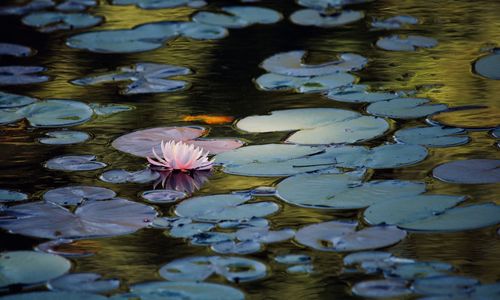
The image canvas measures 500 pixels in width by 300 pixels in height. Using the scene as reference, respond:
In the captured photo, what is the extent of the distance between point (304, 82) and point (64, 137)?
31.7 inches

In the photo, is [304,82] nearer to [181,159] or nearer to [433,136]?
[433,136]

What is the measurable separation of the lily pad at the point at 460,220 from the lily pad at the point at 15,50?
6.44 feet

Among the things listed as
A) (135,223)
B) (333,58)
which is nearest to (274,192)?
(135,223)

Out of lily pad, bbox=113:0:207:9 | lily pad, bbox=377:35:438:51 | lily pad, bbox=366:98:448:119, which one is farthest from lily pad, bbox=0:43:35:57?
lily pad, bbox=366:98:448:119

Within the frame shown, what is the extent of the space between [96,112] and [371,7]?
4.84ft

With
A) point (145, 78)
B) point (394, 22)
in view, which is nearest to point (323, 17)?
point (394, 22)

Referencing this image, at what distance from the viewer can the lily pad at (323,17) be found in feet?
13.2

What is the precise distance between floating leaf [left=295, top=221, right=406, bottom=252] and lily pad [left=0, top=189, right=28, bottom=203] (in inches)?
27.8

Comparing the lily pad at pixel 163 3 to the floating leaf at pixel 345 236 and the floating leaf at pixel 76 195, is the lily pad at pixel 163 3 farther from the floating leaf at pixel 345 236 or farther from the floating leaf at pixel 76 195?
the floating leaf at pixel 345 236

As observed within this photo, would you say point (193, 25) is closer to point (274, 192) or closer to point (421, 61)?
point (421, 61)

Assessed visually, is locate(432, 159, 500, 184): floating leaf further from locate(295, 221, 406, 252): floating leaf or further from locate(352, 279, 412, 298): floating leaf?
locate(352, 279, 412, 298): floating leaf

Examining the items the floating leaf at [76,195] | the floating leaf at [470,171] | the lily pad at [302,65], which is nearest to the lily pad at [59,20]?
the lily pad at [302,65]

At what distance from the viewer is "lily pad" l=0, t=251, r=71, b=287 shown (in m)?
2.15

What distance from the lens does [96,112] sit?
3193 mm
